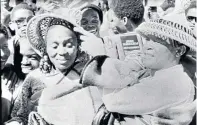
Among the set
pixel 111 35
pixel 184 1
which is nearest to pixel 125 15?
pixel 111 35

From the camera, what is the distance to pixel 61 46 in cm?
351

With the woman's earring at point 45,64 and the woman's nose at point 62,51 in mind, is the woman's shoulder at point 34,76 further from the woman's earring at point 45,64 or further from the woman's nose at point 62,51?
the woman's nose at point 62,51

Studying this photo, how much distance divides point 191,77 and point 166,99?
9.5 inches

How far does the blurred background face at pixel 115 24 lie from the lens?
10.9 feet

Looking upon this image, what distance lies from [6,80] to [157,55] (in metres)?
1.37

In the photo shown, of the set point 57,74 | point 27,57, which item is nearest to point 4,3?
point 27,57

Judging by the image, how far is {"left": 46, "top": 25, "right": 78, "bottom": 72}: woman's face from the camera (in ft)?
11.5

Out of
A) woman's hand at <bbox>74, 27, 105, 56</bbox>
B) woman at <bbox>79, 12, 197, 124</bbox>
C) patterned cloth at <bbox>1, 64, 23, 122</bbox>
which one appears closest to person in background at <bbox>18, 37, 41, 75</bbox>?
patterned cloth at <bbox>1, 64, 23, 122</bbox>

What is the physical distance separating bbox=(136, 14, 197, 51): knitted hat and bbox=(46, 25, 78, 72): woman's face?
2.08ft

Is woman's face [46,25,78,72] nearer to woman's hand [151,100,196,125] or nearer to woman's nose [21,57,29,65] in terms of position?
woman's nose [21,57,29,65]

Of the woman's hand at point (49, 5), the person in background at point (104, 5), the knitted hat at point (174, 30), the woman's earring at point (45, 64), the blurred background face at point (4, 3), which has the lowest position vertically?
the woman's earring at point (45, 64)

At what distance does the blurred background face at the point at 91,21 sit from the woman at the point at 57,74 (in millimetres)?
109

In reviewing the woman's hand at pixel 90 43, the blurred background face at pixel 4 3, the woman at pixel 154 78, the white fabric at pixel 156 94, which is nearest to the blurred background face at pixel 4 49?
the blurred background face at pixel 4 3

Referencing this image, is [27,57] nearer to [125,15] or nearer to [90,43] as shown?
[90,43]
